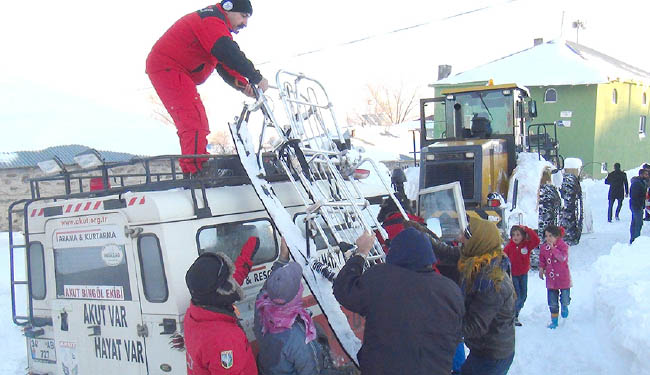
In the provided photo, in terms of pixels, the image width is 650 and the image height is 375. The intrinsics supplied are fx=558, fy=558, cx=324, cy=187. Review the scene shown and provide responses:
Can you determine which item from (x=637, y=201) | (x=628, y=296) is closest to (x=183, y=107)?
(x=628, y=296)

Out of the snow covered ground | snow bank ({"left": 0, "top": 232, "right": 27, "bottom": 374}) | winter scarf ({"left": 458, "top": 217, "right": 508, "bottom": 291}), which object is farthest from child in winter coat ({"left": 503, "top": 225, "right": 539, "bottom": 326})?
snow bank ({"left": 0, "top": 232, "right": 27, "bottom": 374})

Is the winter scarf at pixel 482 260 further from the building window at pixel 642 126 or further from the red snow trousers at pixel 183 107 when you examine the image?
the building window at pixel 642 126

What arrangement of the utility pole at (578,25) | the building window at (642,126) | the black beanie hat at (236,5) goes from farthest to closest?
the utility pole at (578,25)
the building window at (642,126)
the black beanie hat at (236,5)

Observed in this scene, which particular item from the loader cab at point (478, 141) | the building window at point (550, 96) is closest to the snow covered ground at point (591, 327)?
the loader cab at point (478, 141)

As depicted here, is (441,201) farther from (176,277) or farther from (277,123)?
(176,277)

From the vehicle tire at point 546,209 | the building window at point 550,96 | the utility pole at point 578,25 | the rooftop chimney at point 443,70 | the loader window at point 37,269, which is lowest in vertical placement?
the vehicle tire at point 546,209

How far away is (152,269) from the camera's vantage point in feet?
12.1

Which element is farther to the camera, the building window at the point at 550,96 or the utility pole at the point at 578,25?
the utility pole at the point at 578,25

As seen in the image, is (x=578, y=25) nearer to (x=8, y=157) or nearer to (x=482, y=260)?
(x=8, y=157)

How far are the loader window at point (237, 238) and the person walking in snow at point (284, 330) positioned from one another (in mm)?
612

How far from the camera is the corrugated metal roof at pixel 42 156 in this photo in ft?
62.5

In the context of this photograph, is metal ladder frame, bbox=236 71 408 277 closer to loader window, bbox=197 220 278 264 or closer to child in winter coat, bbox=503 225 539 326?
loader window, bbox=197 220 278 264

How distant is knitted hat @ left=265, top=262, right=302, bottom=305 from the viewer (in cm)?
339

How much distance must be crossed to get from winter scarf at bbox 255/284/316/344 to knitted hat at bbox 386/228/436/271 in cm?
72
